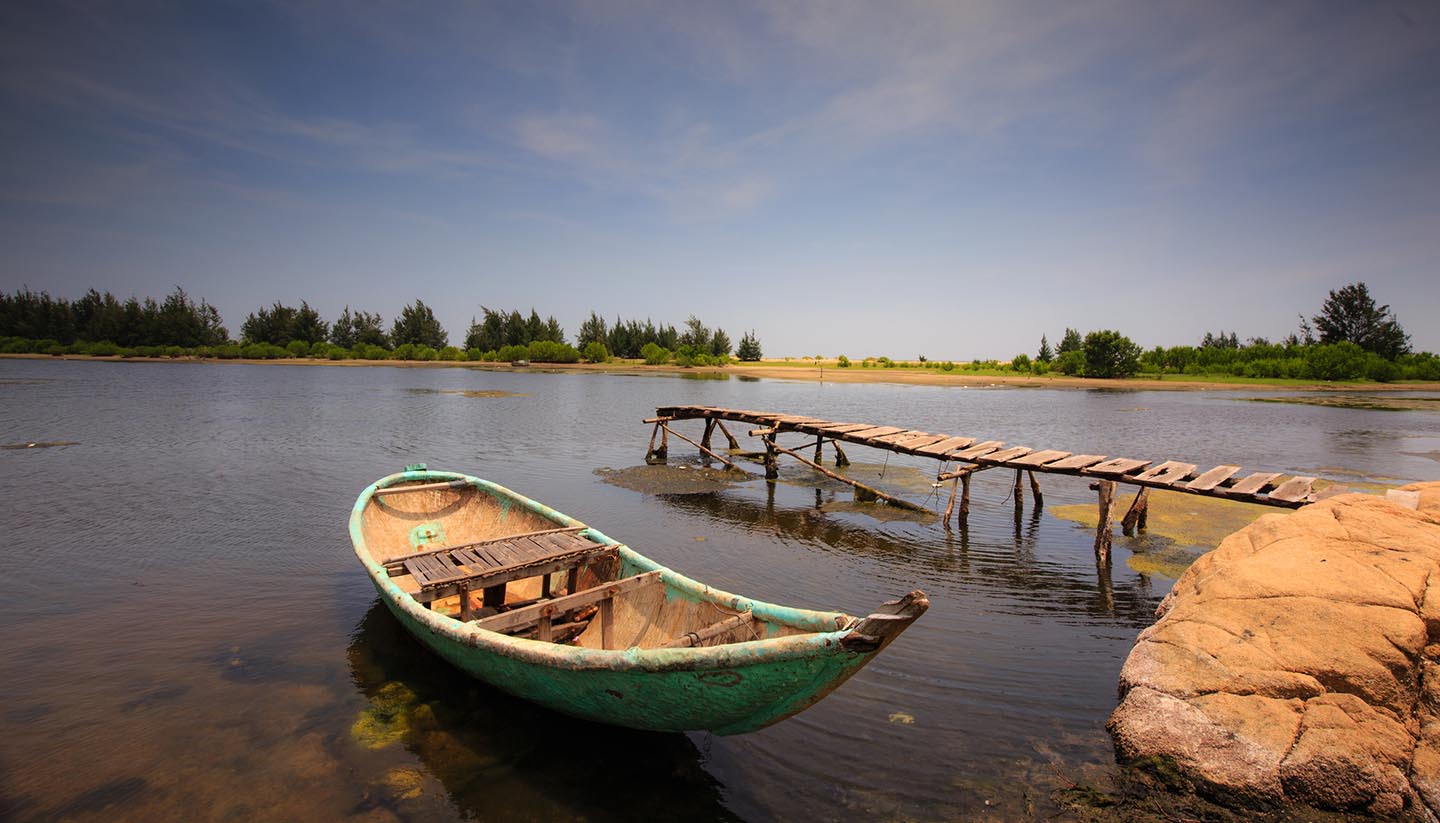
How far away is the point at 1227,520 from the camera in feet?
42.5

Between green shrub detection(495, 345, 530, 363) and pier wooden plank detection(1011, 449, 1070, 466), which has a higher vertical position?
green shrub detection(495, 345, 530, 363)

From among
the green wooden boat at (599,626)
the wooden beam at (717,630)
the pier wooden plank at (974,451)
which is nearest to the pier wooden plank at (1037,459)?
the pier wooden plank at (974,451)

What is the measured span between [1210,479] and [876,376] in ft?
195

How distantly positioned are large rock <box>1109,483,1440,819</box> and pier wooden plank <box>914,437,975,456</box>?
6.82m

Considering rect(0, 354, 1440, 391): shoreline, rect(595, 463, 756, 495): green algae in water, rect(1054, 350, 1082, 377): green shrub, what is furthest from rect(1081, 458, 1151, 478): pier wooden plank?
rect(1054, 350, 1082, 377): green shrub

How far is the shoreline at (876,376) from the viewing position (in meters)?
56.4

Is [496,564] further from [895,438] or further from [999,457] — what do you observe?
[895,438]

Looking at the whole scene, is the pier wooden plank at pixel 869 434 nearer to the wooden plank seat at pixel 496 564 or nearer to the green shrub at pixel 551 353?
the wooden plank seat at pixel 496 564

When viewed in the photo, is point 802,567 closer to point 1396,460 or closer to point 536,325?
point 1396,460

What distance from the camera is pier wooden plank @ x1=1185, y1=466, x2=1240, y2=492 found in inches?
375

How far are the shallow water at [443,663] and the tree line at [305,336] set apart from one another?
6729cm

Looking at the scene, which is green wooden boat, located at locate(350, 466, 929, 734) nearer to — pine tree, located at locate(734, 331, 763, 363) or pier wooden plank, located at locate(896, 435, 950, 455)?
pier wooden plank, located at locate(896, 435, 950, 455)

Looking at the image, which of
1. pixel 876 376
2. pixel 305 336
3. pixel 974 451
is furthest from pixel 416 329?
pixel 974 451

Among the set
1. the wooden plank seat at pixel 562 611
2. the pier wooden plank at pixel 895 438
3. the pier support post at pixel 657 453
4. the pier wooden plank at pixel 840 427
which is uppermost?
the pier wooden plank at pixel 840 427
